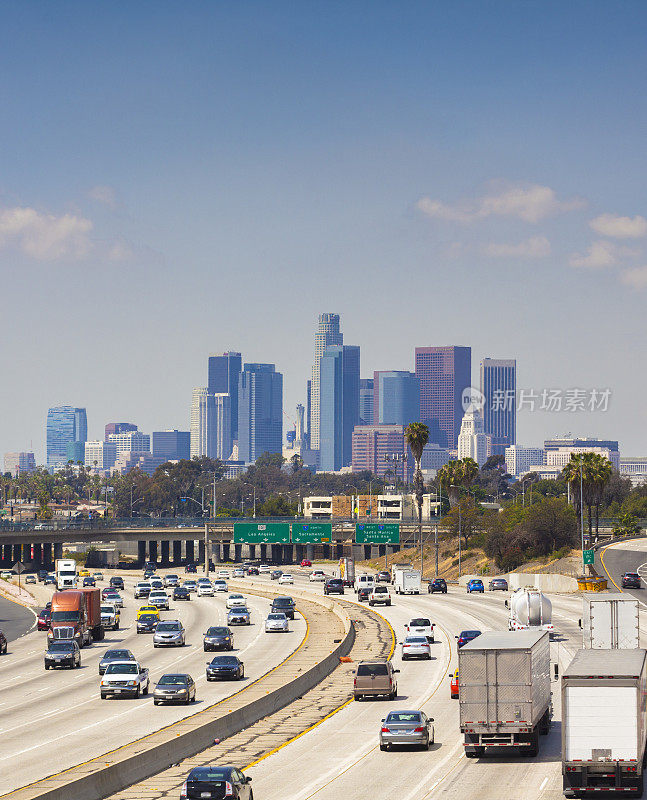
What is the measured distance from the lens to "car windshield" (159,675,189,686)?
51469 millimetres

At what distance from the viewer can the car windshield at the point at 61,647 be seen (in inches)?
2781

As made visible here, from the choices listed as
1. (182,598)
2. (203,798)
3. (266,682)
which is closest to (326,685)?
(266,682)

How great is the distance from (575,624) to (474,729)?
52.1m

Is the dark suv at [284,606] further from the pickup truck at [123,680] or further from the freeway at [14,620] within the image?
the pickup truck at [123,680]

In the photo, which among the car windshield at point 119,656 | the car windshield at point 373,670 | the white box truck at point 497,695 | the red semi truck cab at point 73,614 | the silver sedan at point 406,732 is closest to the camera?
the white box truck at point 497,695

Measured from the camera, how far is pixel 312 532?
619 feet

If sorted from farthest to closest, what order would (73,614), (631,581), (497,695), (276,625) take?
(631,581), (276,625), (73,614), (497,695)

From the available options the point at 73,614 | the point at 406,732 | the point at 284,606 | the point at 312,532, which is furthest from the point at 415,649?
the point at 312,532

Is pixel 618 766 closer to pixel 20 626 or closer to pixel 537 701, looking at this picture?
pixel 537 701

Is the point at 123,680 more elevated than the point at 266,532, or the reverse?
the point at 266,532

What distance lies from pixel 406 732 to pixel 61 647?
117 ft

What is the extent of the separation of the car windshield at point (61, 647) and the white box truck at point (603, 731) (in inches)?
1700

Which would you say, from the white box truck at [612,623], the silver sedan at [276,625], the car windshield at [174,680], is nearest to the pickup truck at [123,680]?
the car windshield at [174,680]

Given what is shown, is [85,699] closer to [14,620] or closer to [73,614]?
[73,614]
